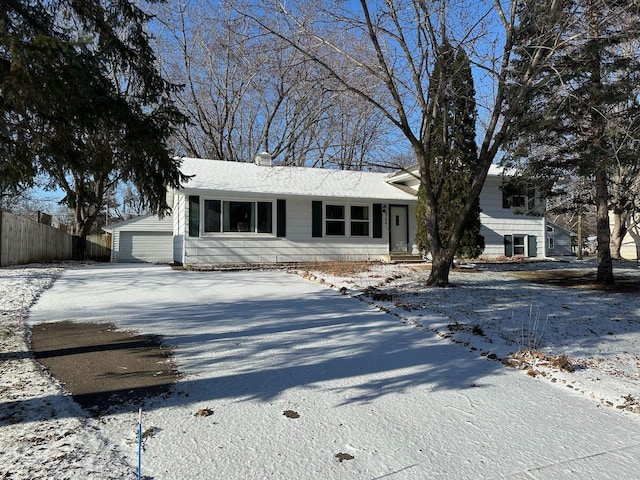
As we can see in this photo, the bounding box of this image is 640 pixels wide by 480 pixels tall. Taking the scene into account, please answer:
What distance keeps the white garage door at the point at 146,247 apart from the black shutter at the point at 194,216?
11393 millimetres

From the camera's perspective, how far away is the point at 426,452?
2619 mm

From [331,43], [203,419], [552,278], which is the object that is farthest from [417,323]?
[552,278]

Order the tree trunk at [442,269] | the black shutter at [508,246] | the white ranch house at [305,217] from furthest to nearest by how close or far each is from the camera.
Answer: the black shutter at [508,246] → the white ranch house at [305,217] → the tree trunk at [442,269]

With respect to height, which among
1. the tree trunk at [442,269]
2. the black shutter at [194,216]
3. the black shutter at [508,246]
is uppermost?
the black shutter at [194,216]

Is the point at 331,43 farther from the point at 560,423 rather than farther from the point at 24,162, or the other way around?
the point at 560,423

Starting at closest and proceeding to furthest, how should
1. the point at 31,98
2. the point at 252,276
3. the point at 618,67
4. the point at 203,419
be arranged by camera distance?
1. the point at 203,419
2. the point at 31,98
3. the point at 618,67
4. the point at 252,276

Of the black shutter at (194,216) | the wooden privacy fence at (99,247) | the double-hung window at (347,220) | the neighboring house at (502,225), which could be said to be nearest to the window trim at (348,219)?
the double-hung window at (347,220)

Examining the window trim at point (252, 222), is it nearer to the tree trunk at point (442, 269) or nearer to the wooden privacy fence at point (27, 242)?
the wooden privacy fence at point (27, 242)

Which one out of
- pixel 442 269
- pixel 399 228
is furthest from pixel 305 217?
pixel 442 269

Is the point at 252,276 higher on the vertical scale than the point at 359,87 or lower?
lower

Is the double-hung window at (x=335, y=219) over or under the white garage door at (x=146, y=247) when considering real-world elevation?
over

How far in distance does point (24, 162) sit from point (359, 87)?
6.44m

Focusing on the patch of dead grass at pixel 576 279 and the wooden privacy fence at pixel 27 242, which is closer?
the patch of dead grass at pixel 576 279

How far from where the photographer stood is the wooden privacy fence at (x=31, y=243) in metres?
13.3
